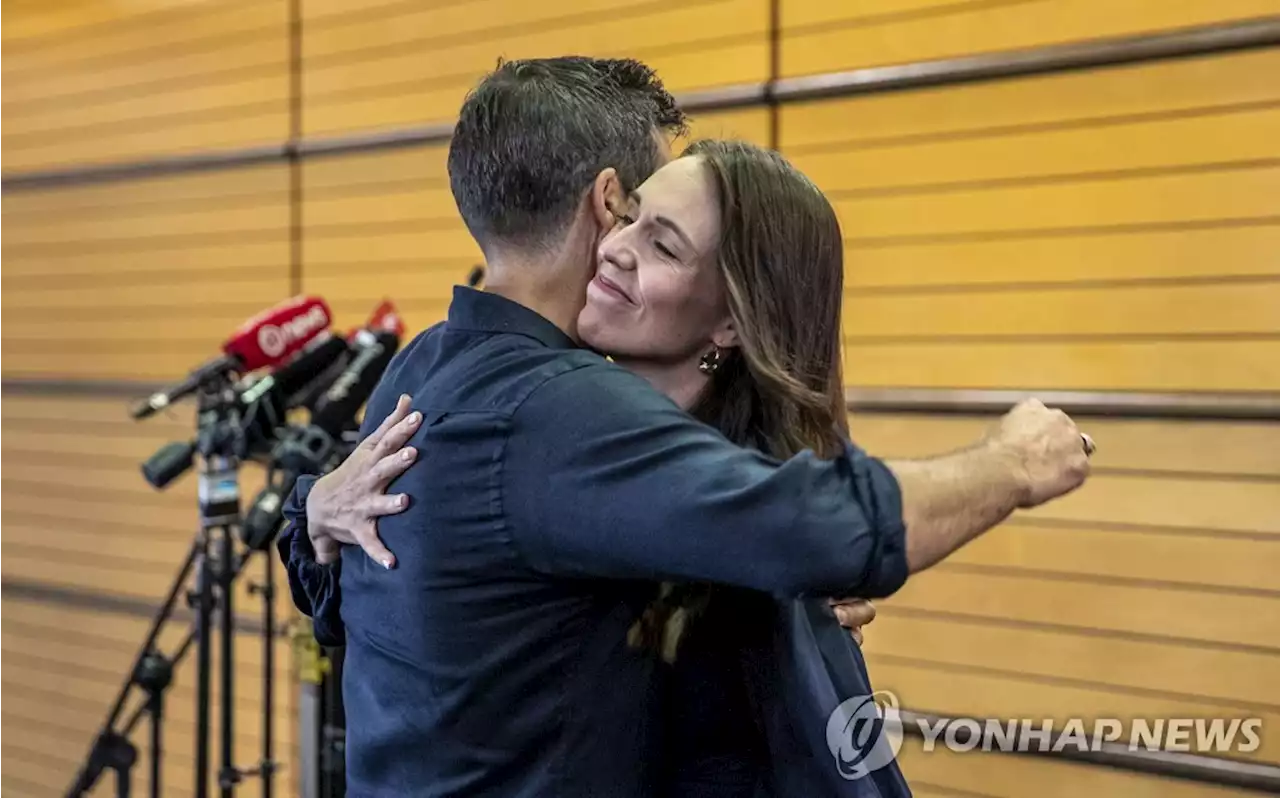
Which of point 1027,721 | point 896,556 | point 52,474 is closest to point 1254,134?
point 1027,721

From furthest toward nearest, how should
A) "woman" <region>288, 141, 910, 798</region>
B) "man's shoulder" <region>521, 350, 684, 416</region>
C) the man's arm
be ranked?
"woman" <region>288, 141, 910, 798</region> < "man's shoulder" <region>521, 350, 684, 416</region> < the man's arm

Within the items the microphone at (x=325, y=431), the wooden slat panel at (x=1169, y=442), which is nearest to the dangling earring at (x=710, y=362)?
the wooden slat panel at (x=1169, y=442)

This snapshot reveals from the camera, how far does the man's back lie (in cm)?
126

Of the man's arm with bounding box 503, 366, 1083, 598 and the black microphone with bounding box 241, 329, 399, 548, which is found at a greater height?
the man's arm with bounding box 503, 366, 1083, 598

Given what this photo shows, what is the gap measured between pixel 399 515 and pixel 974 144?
202 cm

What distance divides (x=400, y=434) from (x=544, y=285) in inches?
10.0

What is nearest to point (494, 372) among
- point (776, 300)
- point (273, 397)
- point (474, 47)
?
point (776, 300)

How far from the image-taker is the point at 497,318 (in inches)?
54.6

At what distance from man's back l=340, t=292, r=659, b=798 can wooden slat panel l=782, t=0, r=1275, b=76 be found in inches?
75.8

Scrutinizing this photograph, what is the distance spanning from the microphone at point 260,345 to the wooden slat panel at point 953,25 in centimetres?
140

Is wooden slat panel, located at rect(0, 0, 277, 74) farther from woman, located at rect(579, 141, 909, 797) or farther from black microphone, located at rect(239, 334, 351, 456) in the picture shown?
woman, located at rect(579, 141, 909, 797)

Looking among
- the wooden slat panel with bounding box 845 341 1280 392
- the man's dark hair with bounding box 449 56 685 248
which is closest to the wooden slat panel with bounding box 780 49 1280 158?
the wooden slat panel with bounding box 845 341 1280 392

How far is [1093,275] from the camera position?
2760 mm

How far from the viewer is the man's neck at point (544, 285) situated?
146 cm
